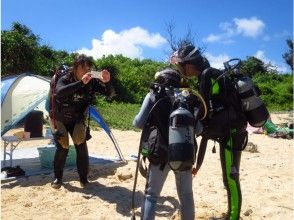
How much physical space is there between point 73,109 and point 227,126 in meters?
2.26

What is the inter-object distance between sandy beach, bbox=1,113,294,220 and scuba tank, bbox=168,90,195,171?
62.7 inches

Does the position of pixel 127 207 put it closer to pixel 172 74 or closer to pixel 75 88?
pixel 75 88

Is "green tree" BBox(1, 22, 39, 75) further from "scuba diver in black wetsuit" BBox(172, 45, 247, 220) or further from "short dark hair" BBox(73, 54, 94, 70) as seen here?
"scuba diver in black wetsuit" BBox(172, 45, 247, 220)

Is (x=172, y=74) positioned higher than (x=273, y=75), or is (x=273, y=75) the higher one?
(x=273, y=75)

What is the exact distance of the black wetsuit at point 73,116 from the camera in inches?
202

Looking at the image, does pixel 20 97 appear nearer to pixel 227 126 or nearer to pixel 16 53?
pixel 227 126

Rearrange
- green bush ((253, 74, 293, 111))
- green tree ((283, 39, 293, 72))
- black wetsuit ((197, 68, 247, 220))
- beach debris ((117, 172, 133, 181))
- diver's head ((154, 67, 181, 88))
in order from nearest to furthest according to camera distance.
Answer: diver's head ((154, 67, 181, 88)) → black wetsuit ((197, 68, 247, 220)) → beach debris ((117, 172, 133, 181)) → green bush ((253, 74, 293, 111)) → green tree ((283, 39, 293, 72))

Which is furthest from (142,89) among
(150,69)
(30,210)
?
(30,210)

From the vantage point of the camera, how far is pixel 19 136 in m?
6.30

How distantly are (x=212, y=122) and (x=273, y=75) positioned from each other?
34.3 meters

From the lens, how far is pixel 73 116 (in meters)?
5.27

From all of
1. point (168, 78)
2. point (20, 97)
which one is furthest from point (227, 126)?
point (20, 97)

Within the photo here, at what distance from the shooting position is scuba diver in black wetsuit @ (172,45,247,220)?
351 centimetres

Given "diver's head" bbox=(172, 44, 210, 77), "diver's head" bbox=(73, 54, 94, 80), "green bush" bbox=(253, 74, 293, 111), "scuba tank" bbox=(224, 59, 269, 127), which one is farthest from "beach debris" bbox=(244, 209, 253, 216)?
"green bush" bbox=(253, 74, 293, 111)
